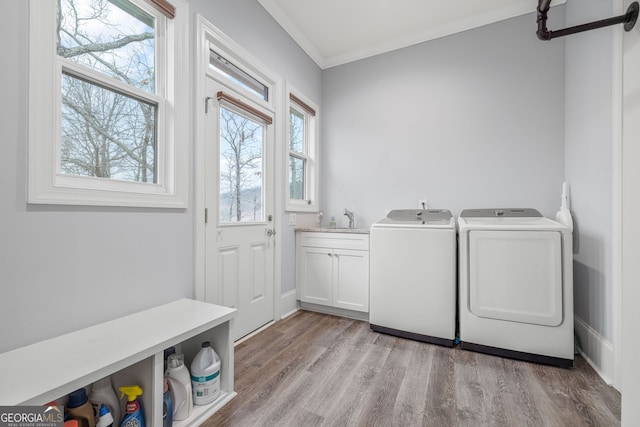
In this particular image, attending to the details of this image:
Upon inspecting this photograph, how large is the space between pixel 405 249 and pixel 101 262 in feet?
6.36

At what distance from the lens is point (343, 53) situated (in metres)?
3.19

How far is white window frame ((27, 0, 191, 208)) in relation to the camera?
3.66 feet

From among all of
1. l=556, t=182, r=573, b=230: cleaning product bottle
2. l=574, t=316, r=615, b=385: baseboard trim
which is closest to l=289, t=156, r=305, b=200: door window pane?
l=556, t=182, r=573, b=230: cleaning product bottle

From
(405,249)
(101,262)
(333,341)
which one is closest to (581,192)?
(405,249)

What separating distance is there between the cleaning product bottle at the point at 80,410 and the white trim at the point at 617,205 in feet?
8.37

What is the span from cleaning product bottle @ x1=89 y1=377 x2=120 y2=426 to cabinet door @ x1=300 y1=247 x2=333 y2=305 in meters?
1.80

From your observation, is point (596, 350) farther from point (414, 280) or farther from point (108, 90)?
point (108, 90)

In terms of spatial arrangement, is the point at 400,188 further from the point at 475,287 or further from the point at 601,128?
the point at 601,128

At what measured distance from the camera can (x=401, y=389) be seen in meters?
1.56

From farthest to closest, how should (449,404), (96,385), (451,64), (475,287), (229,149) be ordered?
1. (451,64)
2. (229,149)
3. (475,287)
4. (449,404)
5. (96,385)

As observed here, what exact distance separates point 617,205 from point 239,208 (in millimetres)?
2400

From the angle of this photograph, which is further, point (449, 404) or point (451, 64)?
point (451, 64)

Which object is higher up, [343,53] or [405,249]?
[343,53]

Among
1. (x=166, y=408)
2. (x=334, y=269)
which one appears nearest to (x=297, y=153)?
(x=334, y=269)
